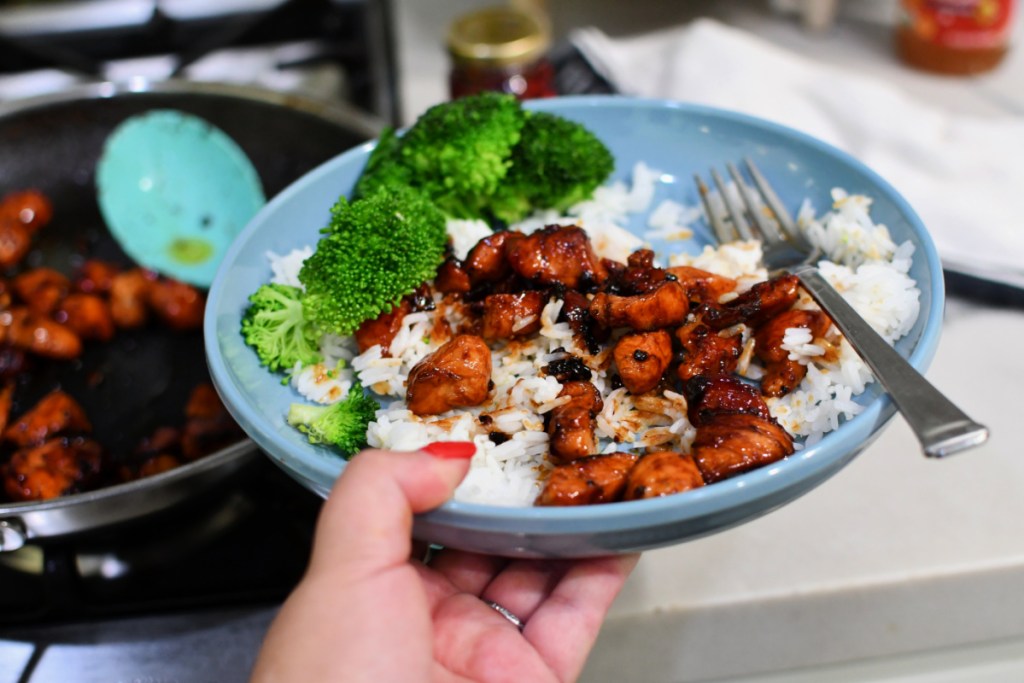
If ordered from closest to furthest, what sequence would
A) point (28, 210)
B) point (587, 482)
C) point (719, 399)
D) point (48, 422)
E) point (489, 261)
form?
point (587, 482), point (719, 399), point (489, 261), point (48, 422), point (28, 210)

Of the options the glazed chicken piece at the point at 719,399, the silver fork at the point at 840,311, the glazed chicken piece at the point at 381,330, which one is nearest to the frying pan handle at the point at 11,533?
the glazed chicken piece at the point at 381,330

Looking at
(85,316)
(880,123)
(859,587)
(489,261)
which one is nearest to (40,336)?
(85,316)

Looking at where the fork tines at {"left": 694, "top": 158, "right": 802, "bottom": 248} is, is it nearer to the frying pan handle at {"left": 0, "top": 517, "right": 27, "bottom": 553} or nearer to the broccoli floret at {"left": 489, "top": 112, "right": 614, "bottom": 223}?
the broccoli floret at {"left": 489, "top": 112, "right": 614, "bottom": 223}

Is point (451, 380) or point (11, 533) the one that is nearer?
point (451, 380)

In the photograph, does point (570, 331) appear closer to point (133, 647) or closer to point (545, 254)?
point (545, 254)

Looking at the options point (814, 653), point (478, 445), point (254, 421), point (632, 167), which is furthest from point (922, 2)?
point (254, 421)

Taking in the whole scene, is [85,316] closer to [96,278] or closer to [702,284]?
[96,278]
